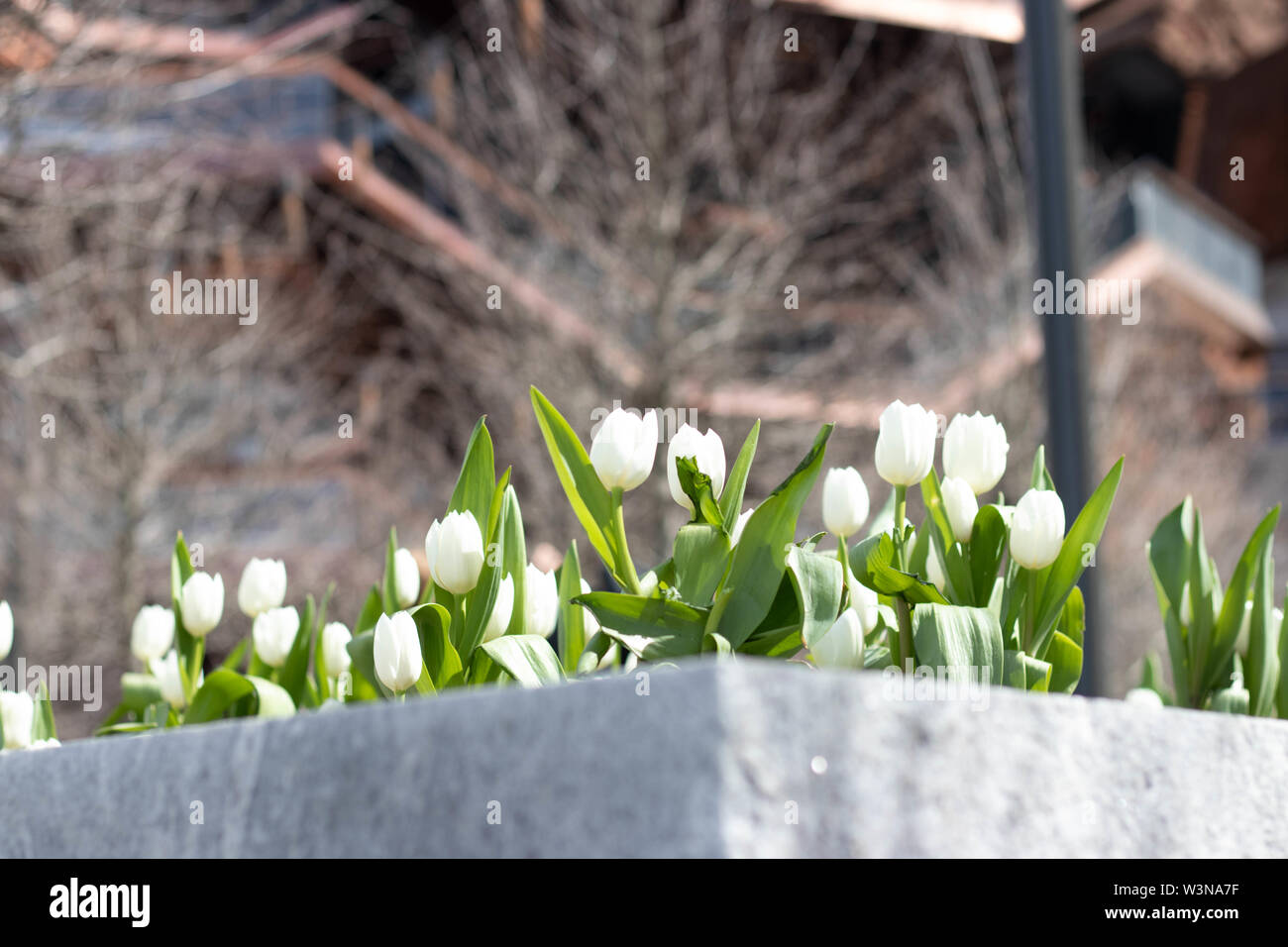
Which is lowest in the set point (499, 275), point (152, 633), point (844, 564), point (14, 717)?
point (14, 717)

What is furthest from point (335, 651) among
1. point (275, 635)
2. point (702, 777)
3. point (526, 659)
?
point (702, 777)

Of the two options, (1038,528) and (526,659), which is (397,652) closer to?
(526,659)

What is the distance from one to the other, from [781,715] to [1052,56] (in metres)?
3.62

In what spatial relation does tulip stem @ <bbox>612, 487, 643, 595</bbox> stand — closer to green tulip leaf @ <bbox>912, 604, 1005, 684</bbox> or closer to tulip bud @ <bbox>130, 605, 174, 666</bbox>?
green tulip leaf @ <bbox>912, 604, 1005, 684</bbox>

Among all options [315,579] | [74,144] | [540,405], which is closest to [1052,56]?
[540,405]

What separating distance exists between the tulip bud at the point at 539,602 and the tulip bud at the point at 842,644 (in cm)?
43

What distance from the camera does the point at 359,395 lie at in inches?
552

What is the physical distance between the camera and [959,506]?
1816 millimetres

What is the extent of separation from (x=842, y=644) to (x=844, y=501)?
24 cm

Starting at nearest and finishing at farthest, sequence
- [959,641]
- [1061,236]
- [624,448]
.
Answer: [959,641]
[624,448]
[1061,236]

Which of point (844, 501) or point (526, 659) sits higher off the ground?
point (844, 501)

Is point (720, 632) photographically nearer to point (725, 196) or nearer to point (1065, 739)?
point (1065, 739)

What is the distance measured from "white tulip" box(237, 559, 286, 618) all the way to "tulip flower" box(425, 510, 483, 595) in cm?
76

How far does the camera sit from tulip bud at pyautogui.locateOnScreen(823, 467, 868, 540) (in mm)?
1787
